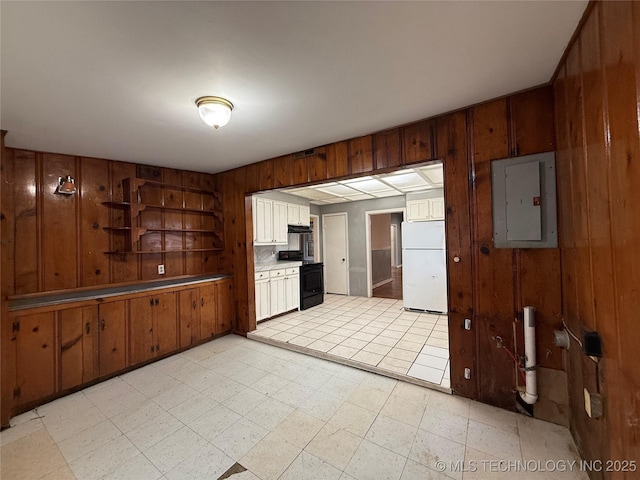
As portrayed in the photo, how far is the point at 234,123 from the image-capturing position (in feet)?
7.36

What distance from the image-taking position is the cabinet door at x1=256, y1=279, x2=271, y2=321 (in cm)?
412

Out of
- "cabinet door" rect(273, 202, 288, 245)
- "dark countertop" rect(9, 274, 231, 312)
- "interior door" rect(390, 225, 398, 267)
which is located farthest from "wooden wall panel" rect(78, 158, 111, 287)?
"interior door" rect(390, 225, 398, 267)

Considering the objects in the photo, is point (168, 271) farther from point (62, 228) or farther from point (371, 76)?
point (371, 76)

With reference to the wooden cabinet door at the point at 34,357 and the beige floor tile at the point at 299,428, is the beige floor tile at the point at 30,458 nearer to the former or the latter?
the wooden cabinet door at the point at 34,357

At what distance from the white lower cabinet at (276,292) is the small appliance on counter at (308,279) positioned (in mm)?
112

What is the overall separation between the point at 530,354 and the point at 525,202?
1.12 metres

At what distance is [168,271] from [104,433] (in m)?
2.06

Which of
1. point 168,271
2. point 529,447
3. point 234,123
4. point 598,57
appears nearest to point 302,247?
point 168,271

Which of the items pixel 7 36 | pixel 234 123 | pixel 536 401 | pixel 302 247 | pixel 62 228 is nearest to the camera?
pixel 7 36

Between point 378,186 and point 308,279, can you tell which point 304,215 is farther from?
point 378,186

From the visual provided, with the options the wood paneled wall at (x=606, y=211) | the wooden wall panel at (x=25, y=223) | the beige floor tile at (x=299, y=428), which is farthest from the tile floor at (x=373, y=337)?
the wooden wall panel at (x=25, y=223)

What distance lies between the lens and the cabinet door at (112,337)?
8.57 feet

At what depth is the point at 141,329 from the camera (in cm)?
Answer: 290

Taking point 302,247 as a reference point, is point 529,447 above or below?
below
